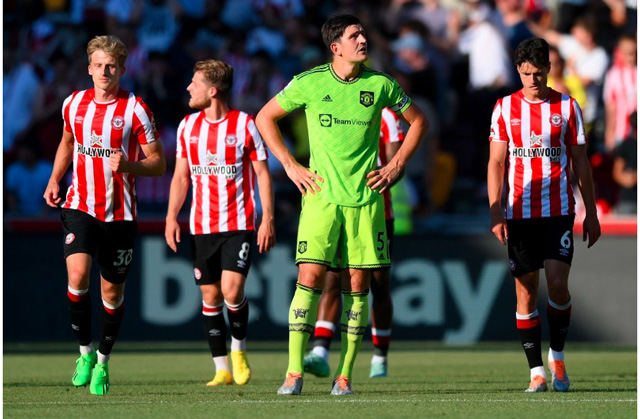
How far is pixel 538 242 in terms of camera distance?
8039mm

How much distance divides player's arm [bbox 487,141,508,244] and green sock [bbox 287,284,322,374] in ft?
3.94

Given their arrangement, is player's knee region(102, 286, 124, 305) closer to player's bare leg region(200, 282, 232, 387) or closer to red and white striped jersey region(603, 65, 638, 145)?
player's bare leg region(200, 282, 232, 387)

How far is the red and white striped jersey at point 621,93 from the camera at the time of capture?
1561 centimetres

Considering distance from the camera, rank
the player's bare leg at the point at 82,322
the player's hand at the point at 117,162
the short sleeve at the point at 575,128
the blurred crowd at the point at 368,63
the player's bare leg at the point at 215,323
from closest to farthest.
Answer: the player's hand at the point at 117,162
the short sleeve at the point at 575,128
the player's bare leg at the point at 82,322
the player's bare leg at the point at 215,323
the blurred crowd at the point at 368,63

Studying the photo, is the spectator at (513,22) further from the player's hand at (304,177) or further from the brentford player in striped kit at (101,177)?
the player's hand at (304,177)

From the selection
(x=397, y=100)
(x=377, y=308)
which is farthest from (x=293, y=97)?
(x=377, y=308)

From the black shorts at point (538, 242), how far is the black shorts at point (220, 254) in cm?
195

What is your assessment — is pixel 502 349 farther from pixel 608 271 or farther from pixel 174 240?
pixel 174 240

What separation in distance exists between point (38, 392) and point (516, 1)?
11.2 metres

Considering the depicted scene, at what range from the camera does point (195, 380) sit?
9367mm

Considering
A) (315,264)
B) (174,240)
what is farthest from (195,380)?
(315,264)

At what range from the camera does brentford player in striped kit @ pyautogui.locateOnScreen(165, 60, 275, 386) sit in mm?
9008

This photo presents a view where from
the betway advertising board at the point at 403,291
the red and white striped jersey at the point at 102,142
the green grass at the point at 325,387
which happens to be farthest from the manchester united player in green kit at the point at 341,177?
the betway advertising board at the point at 403,291

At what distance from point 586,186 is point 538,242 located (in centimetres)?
46
